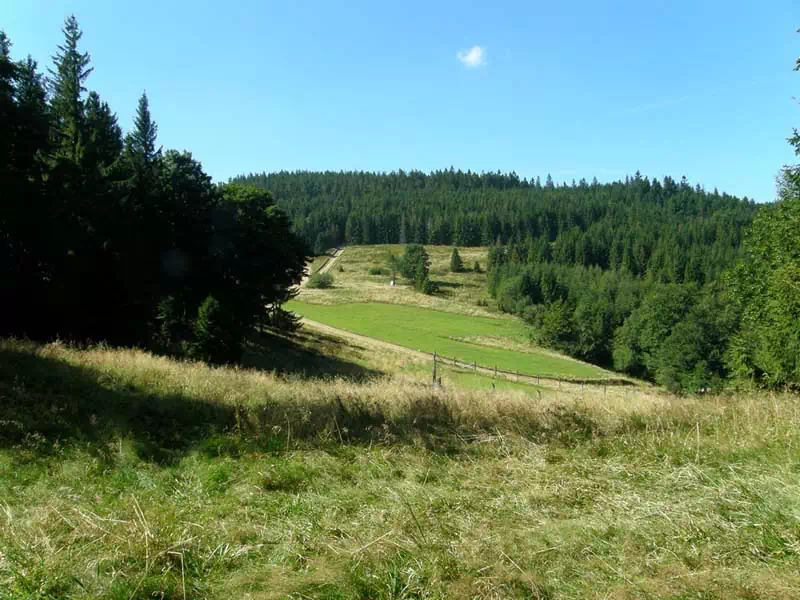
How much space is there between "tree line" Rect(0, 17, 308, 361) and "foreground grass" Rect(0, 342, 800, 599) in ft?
47.4

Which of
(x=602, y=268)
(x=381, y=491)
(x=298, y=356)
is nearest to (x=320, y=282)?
(x=298, y=356)

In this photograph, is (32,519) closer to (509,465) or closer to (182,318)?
(509,465)

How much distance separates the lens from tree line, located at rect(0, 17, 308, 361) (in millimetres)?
19953

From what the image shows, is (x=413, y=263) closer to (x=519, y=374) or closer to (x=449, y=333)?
(x=449, y=333)

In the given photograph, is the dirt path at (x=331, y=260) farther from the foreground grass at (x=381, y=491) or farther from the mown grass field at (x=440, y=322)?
the foreground grass at (x=381, y=491)

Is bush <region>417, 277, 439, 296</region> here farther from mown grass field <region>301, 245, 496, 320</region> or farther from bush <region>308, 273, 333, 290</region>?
bush <region>308, 273, 333, 290</region>

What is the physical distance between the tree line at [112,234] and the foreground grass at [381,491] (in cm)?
1446

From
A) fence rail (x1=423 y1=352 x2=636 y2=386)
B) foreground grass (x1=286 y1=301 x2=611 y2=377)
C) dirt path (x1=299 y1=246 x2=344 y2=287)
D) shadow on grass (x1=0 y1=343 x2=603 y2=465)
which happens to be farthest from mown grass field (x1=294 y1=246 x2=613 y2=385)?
shadow on grass (x1=0 y1=343 x2=603 y2=465)

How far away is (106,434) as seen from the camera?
6.84m

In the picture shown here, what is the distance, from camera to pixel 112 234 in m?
24.1

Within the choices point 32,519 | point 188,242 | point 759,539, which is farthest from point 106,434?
point 188,242

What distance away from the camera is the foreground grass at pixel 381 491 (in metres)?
3.51

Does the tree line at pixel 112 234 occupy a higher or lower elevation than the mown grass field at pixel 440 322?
higher

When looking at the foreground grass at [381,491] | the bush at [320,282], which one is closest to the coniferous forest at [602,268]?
the foreground grass at [381,491]
